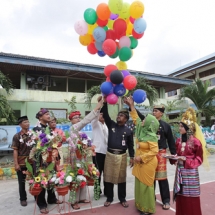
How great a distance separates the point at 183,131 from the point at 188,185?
0.70m

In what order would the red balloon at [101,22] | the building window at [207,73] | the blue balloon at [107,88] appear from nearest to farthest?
the blue balloon at [107,88] → the red balloon at [101,22] → the building window at [207,73]

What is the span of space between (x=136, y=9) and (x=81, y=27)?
99cm

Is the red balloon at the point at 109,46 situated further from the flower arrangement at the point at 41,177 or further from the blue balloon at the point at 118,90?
the flower arrangement at the point at 41,177

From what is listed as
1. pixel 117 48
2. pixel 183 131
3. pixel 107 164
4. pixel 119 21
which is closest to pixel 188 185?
pixel 183 131

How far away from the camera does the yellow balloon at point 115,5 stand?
10.7 feet

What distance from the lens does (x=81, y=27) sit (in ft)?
11.6

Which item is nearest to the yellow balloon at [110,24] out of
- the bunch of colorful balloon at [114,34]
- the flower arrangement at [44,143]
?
the bunch of colorful balloon at [114,34]

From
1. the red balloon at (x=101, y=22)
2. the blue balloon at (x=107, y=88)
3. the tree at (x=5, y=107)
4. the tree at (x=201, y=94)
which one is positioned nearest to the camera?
the blue balloon at (x=107, y=88)

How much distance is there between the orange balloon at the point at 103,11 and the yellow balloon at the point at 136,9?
40 centimetres

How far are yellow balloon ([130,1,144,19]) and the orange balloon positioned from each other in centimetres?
40

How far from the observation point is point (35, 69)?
33.7 ft

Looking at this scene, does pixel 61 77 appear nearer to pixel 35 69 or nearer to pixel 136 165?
pixel 35 69

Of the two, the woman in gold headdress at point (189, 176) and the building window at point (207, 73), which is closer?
the woman in gold headdress at point (189, 176)

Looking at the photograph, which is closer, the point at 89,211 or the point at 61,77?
the point at 89,211
